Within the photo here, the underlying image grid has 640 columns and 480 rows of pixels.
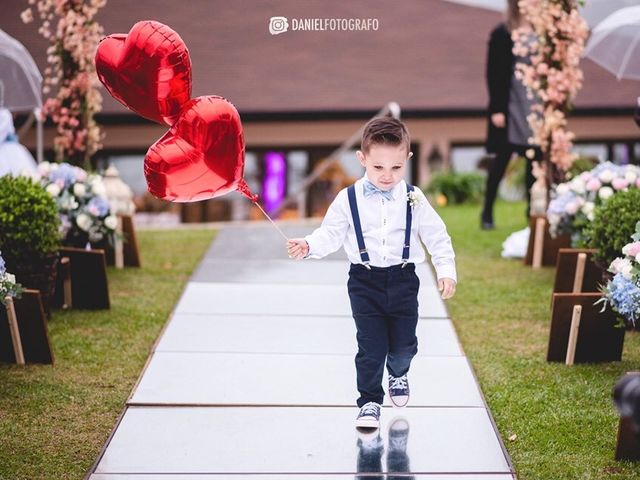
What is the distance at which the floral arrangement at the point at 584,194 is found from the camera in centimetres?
682

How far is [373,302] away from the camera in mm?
4355

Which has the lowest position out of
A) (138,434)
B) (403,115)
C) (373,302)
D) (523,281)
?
(403,115)

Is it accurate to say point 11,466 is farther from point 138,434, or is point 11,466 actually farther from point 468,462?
point 468,462

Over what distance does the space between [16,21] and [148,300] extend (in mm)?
11457

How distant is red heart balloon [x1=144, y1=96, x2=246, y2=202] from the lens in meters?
4.28

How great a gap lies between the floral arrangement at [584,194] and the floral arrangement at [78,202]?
3.40 metres

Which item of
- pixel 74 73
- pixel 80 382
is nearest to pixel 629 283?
pixel 80 382

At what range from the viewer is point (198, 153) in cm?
430

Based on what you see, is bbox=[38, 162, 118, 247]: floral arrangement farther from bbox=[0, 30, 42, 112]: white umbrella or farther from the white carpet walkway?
bbox=[0, 30, 42, 112]: white umbrella

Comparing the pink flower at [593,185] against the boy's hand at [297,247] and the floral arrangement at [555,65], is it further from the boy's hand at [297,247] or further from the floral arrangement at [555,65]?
the boy's hand at [297,247]

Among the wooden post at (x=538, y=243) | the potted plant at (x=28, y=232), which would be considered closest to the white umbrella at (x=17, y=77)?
the potted plant at (x=28, y=232)

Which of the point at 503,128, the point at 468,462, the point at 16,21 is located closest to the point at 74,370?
the point at 468,462

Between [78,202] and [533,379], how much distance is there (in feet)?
12.3

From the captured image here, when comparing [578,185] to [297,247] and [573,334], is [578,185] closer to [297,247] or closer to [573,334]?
[573,334]
